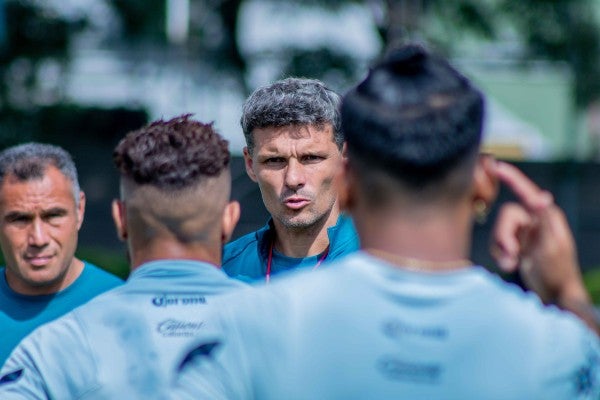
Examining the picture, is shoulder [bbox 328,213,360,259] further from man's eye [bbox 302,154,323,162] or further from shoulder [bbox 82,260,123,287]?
shoulder [bbox 82,260,123,287]

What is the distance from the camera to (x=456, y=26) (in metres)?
20.2

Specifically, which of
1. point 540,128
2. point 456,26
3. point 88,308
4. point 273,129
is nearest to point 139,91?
point 456,26

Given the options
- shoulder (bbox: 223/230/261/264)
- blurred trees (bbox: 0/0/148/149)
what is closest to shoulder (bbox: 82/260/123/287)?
shoulder (bbox: 223/230/261/264)

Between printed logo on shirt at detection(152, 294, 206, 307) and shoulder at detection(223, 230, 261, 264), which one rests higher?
printed logo on shirt at detection(152, 294, 206, 307)

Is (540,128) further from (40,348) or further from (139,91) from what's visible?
(40,348)

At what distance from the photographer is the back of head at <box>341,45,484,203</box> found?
2.24 meters

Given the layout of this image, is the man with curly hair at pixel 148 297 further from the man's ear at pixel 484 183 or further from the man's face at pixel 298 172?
the man's face at pixel 298 172

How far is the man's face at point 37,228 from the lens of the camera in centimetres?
488

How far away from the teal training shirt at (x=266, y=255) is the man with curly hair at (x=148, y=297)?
5.21 ft

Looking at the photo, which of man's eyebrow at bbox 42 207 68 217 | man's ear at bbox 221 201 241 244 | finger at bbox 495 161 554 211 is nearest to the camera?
finger at bbox 495 161 554 211

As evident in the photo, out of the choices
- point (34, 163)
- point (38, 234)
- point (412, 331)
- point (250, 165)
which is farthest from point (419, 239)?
point (34, 163)

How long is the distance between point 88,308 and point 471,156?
1098 mm

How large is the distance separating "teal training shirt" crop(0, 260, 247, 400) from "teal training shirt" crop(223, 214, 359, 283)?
168cm

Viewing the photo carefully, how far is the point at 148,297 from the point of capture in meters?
2.78
